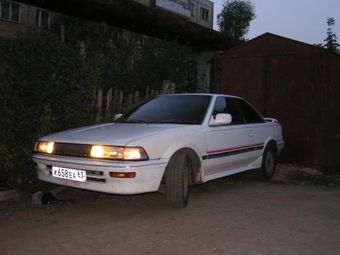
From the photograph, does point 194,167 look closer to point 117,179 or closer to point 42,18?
point 117,179

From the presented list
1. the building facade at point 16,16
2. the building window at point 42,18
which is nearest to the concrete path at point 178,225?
the building facade at point 16,16

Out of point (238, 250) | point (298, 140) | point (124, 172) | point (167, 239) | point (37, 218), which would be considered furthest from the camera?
point (298, 140)

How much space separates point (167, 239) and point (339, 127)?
6.13m

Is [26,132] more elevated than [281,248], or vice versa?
[26,132]

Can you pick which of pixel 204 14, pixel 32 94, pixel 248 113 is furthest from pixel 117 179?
pixel 204 14

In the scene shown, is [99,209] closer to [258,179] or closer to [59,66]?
[59,66]

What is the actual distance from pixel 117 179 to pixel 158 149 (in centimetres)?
60

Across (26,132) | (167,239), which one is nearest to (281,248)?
(167,239)

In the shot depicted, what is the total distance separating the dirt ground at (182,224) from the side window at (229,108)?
3.78 ft

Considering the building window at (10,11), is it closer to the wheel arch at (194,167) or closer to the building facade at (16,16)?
the building facade at (16,16)

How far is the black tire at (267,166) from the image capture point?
673 centimetres

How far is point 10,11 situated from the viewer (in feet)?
79.1

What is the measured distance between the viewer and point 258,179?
6875mm

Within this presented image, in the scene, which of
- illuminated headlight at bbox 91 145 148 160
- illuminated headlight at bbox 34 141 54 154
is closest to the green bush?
illuminated headlight at bbox 34 141 54 154
